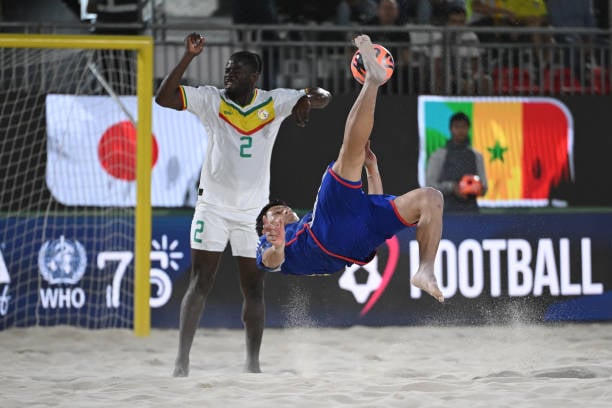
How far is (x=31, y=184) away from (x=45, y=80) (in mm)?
1071

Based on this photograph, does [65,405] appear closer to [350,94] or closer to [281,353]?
[281,353]

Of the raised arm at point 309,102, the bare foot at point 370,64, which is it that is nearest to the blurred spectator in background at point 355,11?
the raised arm at point 309,102

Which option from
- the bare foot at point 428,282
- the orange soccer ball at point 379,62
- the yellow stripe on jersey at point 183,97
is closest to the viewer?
the bare foot at point 428,282

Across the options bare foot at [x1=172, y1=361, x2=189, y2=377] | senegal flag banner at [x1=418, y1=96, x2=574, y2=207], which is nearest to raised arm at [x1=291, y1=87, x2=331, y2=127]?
bare foot at [x1=172, y1=361, x2=189, y2=377]

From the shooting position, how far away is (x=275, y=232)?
21.1 feet

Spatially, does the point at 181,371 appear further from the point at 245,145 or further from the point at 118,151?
the point at 118,151

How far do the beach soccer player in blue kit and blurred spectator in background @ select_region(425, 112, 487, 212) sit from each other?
12.9 feet

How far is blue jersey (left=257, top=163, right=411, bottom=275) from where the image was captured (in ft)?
21.5

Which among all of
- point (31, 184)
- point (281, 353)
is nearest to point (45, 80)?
point (31, 184)

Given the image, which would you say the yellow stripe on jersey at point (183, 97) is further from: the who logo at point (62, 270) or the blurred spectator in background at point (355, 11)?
the blurred spectator in background at point (355, 11)

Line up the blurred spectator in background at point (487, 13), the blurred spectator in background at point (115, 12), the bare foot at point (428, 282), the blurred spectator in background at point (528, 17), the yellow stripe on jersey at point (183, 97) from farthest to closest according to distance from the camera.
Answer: the blurred spectator in background at point (487, 13) < the blurred spectator in background at point (528, 17) < the blurred spectator in background at point (115, 12) < the yellow stripe on jersey at point (183, 97) < the bare foot at point (428, 282)

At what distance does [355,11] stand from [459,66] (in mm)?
1951

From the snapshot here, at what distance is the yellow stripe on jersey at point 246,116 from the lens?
757 centimetres

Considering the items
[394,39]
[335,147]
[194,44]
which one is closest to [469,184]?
[335,147]
